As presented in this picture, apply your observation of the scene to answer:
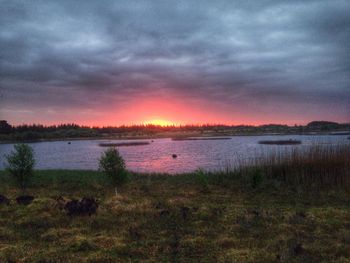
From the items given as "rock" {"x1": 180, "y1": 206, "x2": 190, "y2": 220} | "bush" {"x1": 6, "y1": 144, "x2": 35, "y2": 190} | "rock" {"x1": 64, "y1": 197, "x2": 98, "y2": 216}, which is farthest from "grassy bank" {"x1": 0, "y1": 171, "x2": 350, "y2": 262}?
"bush" {"x1": 6, "y1": 144, "x2": 35, "y2": 190}

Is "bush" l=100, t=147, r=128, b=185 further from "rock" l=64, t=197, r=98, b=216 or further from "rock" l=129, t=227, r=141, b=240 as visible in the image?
"rock" l=129, t=227, r=141, b=240

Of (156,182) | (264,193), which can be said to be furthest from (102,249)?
(156,182)

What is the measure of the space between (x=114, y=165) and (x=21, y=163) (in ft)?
14.4

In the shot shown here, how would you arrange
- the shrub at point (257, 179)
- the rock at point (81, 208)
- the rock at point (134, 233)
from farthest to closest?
the shrub at point (257, 179)
the rock at point (81, 208)
the rock at point (134, 233)

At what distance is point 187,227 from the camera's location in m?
9.34

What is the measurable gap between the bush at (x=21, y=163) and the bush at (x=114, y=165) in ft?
11.8

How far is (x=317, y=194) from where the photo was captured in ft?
46.0

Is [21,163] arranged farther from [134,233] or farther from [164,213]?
[134,233]

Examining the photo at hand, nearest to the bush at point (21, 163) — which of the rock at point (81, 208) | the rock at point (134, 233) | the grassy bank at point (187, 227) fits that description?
the grassy bank at point (187, 227)

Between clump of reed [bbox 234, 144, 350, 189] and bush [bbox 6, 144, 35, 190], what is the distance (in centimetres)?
1061

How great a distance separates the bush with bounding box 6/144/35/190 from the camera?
48.0 feet

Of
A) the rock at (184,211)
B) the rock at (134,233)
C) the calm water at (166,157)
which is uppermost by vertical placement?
the rock at (184,211)

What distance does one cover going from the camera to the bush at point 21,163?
1462 cm

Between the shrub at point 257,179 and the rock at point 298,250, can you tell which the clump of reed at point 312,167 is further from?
the rock at point 298,250
